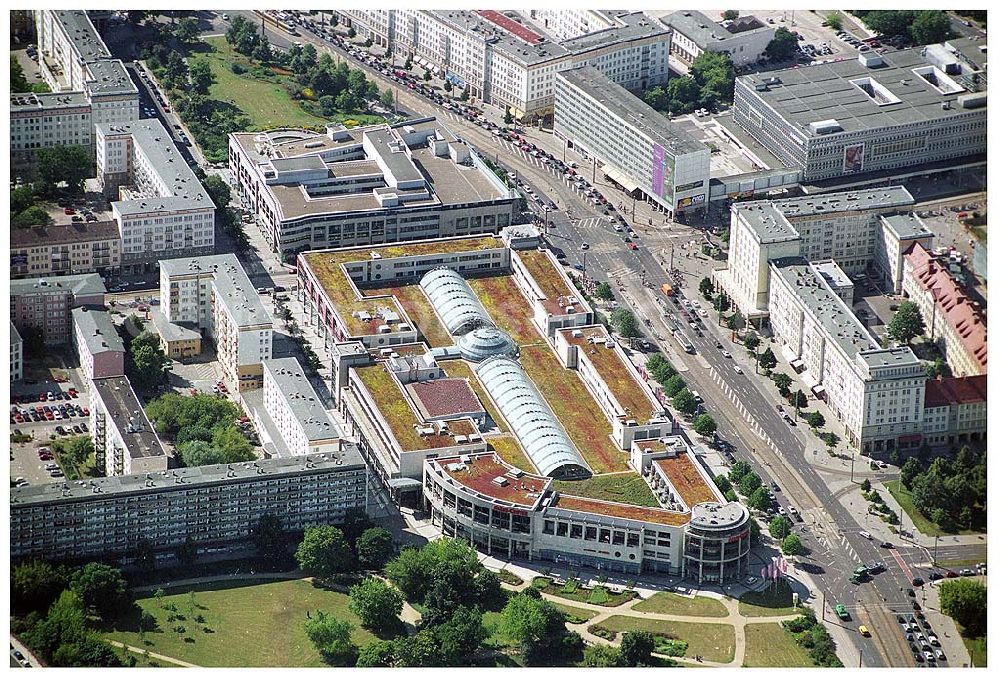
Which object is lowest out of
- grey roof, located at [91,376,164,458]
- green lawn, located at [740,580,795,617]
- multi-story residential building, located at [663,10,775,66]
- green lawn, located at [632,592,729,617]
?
green lawn, located at [632,592,729,617]

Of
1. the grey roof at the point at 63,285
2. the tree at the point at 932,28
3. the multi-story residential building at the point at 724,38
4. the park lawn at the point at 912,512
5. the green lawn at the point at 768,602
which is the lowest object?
the green lawn at the point at 768,602

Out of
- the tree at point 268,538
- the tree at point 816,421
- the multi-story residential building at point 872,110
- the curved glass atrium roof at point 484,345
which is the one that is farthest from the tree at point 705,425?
the multi-story residential building at point 872,110

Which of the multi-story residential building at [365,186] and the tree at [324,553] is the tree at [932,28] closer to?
the multi-story residential building at [365,186]

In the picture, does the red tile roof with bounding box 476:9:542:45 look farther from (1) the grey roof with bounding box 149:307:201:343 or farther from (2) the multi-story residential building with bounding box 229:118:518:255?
(1) the grey roof with bounding box 149:307:201:343

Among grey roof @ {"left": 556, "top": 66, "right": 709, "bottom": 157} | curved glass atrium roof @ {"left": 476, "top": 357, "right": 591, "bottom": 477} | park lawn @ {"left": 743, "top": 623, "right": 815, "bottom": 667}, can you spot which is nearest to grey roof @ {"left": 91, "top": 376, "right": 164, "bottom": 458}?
curved glass atrium roof @ {"left": 476, "top": 357, "right": 591, "bottom": 477}

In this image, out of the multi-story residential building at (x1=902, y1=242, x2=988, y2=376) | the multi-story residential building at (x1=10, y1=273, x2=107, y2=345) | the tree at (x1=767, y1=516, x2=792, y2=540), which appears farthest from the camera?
the multi-story residential building at (x1=10, y1=273, x2=107, y2=345)

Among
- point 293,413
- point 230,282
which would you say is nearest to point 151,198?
point 230,282

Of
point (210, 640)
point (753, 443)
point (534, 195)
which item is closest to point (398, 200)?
point (534, 195)
